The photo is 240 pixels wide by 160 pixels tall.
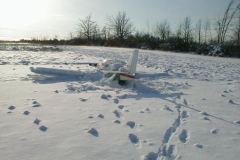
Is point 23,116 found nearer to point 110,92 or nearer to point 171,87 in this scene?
point 110,92

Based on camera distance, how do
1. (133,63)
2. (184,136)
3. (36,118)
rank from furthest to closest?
(133,63)
(36,118)
(184,136)

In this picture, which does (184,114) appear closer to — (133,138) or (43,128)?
(133,138)

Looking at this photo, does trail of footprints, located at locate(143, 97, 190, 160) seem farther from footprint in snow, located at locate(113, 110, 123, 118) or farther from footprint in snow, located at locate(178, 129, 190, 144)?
footprint in snow, located at locate(113, 110, 123, 118)

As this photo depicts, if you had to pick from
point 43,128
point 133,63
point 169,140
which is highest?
point 133,63

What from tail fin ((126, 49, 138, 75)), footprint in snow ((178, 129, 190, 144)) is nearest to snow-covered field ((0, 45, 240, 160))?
footprint in snow ((178, 129, 190, 144))

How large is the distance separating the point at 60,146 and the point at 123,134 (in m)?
1.03

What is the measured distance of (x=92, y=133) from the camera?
9.91 feet

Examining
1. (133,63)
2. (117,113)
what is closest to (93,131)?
(117,113)

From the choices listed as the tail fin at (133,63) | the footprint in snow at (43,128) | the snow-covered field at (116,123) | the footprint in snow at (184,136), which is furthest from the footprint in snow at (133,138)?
the tail fin at (133,63)

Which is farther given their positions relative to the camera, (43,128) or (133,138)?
(43,128)

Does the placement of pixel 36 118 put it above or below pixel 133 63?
below

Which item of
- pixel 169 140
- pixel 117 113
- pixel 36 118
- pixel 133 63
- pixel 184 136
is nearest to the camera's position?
pixel 169 140

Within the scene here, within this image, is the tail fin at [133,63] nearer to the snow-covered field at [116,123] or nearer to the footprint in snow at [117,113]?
the snow-covered field at [116,123]

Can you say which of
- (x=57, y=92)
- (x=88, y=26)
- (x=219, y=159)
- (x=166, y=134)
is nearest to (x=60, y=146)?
(x=166, y=134)
